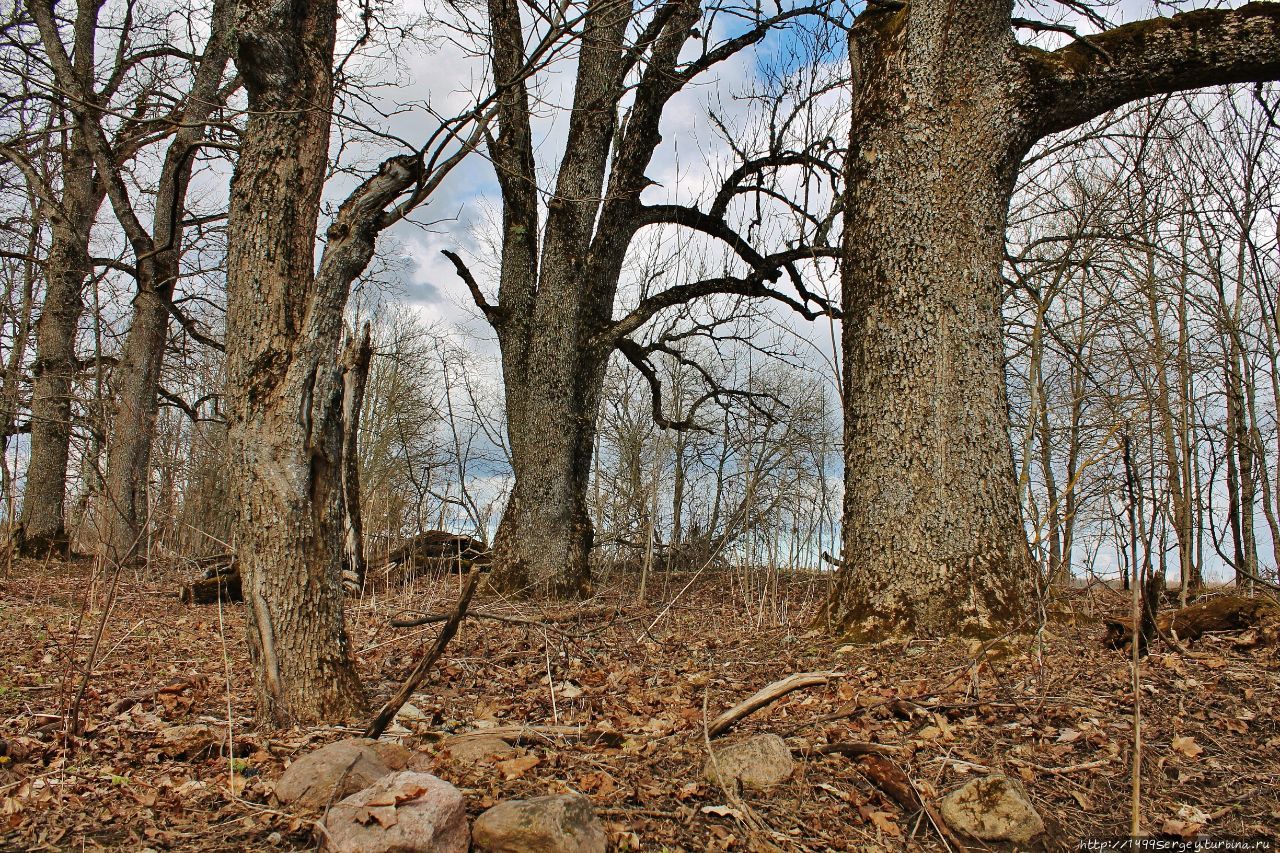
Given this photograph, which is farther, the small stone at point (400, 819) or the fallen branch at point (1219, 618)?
the fallen branch at point (1219, 618)

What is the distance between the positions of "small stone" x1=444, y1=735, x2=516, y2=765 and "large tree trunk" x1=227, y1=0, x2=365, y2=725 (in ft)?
2.13

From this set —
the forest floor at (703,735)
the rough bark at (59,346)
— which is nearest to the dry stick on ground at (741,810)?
the forest floor at (703,735)

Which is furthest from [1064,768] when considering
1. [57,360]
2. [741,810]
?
[57,360]

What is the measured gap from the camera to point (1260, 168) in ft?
29.5

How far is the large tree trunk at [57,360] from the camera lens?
1060cm

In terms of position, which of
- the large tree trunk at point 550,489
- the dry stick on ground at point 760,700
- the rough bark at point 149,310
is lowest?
the dry stick on ground at point 760,700

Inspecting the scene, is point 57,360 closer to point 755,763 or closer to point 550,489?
point 550,489

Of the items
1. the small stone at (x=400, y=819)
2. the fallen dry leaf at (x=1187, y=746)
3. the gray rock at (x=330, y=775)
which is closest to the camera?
the small stone at (x=400, y=819)

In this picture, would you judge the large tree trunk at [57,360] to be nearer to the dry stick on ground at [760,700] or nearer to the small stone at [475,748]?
the small stone at [475,748]

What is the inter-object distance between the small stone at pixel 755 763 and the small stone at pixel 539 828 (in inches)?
23.1

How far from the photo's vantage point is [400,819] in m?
2.17

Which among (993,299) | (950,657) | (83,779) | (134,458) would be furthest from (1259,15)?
(134,458)

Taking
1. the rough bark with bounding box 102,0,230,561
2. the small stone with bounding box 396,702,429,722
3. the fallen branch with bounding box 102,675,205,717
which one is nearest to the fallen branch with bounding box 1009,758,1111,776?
the small stone with bounding box 396,702,429,722

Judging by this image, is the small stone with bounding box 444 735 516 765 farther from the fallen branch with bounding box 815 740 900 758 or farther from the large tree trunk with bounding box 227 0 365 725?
the fallen branch with bounding box 815 740 900 758
